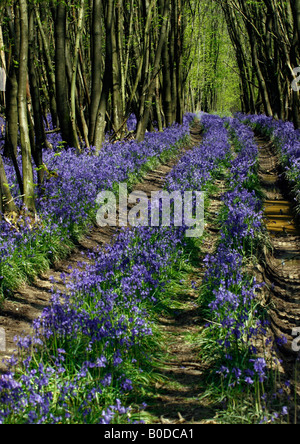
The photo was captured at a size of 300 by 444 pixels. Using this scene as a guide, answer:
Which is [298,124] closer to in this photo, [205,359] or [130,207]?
[130,207]

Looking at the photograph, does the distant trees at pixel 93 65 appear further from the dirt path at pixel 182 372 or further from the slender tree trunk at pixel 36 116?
the dirt path at pixel 182 372

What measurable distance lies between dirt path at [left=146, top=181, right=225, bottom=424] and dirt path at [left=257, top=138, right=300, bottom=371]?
888 millimetres

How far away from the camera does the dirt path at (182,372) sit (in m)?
3.79

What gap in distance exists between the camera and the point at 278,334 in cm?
516

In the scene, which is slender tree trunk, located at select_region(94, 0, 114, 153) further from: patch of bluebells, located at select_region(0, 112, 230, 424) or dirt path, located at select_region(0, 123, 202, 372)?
patch of bluebells, located at select_region(0, 112, 230, 424)

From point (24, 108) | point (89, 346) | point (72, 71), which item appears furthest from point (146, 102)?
point (89, 346)

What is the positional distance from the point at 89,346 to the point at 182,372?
1.17 meters

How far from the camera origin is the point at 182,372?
454cm

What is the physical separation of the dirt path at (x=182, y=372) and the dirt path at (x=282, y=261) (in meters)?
0.89

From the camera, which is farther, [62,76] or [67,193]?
[62,76]

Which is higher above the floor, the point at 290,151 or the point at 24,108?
the point at 290,151

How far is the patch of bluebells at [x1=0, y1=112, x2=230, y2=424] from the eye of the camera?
3279mm

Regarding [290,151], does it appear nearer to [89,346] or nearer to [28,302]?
[28,302]

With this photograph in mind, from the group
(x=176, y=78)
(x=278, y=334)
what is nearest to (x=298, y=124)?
(x=176, y=78)
